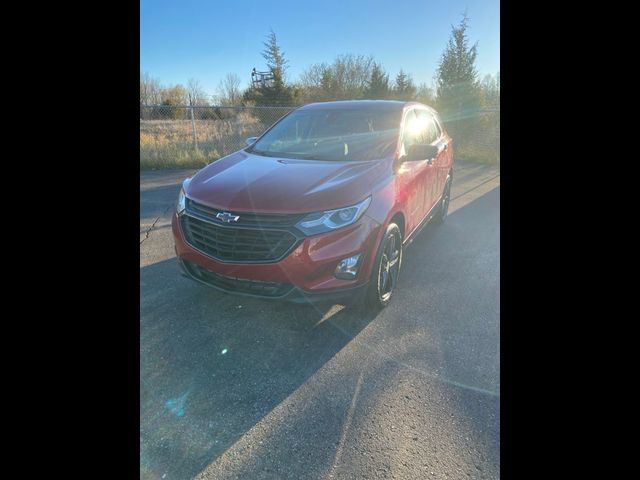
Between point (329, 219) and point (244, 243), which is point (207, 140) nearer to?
point (244, 243)

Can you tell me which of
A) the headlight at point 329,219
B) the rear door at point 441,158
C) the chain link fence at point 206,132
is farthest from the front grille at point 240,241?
the chain link fence at point 206,132

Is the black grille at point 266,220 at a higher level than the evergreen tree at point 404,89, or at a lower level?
lower

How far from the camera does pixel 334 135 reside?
151 inches

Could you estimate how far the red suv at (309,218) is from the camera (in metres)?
2.48

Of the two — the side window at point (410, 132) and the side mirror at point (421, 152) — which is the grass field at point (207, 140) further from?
the side mirror at point (421, 152)

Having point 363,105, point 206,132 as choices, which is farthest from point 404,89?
point 363,105

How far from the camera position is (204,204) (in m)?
2.74

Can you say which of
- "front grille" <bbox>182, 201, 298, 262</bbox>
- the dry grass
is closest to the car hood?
"front grille" <bbox>182, 201, 298, 262</bbox>

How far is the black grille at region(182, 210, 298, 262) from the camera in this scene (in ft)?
8.09
